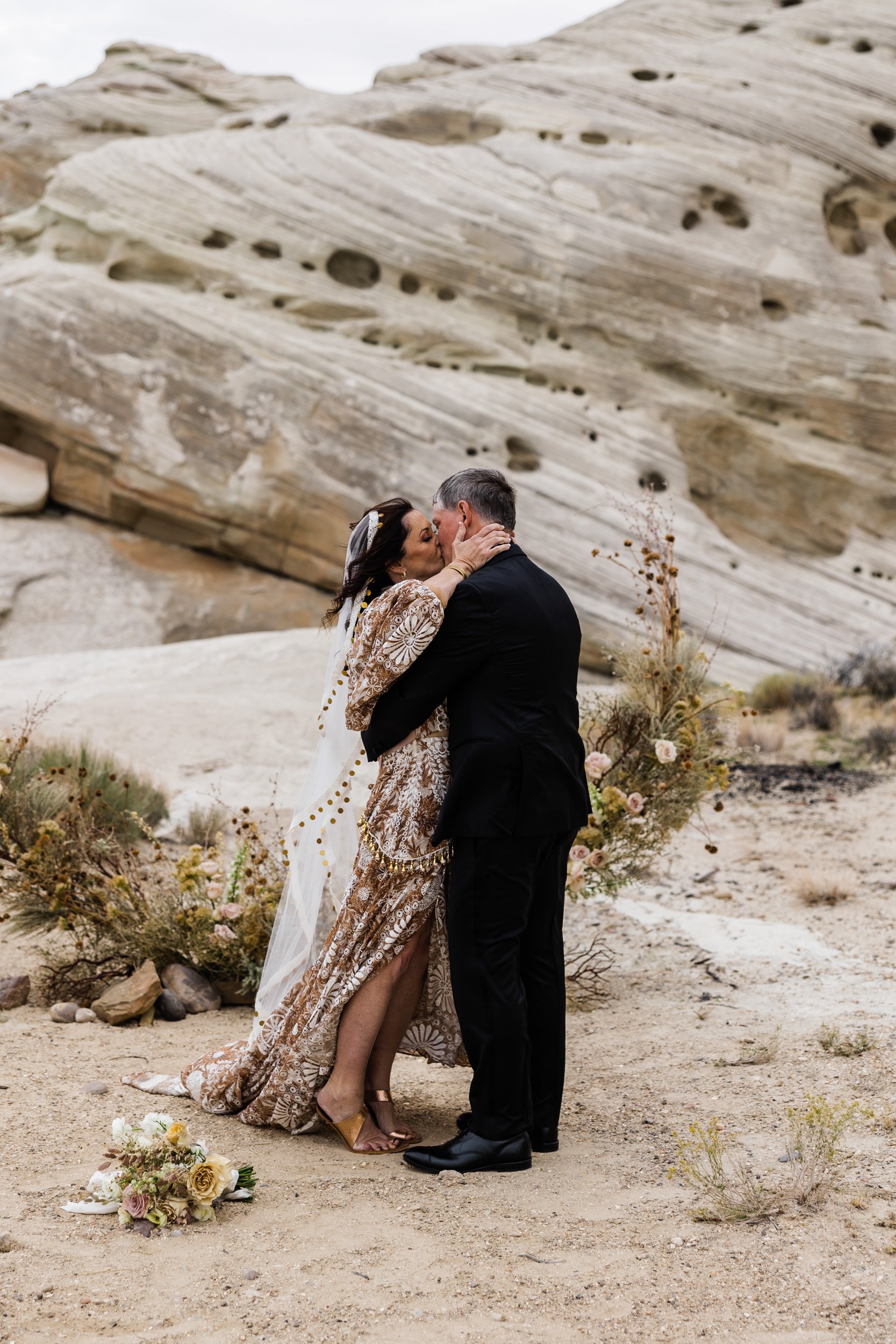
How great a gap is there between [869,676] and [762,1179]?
9.13 meters

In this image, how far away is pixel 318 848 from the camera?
3.72 m

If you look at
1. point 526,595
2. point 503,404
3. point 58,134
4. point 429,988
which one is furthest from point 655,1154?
point 58,134

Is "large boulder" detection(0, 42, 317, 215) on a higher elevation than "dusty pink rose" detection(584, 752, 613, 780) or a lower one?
higher

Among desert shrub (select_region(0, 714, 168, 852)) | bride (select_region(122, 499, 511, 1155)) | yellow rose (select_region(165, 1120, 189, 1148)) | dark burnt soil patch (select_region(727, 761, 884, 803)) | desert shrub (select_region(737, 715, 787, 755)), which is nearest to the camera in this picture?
yellow rose (select_region(165, 1120, 189, 1148))

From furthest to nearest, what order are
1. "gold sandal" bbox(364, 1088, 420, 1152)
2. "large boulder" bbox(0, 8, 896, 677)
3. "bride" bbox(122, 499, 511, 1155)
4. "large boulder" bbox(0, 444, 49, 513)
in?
"large boulder" bbox(0, 444, 49, 513) → "large boulder" bbox(0, 8, 896, 677) → "gold sandal" bbox(364, 1088, 420, 1152) → "bride" bbox(122, 499, 511, 1155)

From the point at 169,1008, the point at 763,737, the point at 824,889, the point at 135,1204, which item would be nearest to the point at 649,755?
the point at 824,889

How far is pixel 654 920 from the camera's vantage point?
19.7 ft

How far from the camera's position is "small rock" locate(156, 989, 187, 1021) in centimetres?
480

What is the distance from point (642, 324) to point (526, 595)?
10468 mm

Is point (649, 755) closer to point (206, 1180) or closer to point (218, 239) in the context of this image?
point (206, 1180)

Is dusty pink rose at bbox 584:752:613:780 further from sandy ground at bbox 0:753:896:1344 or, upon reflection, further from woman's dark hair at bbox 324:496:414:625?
woman's dark hair at bbox 324:496:414:625

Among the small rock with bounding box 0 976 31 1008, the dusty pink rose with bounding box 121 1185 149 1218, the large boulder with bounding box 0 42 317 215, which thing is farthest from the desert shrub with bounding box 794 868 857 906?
Answer: the large boulder with bounding box 0 42 317 215

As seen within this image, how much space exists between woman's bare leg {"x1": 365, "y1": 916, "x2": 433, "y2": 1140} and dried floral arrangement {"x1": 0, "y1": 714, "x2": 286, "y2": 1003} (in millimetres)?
1254

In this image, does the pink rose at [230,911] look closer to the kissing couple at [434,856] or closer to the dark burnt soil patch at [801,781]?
the kissing couple at [434,856]
